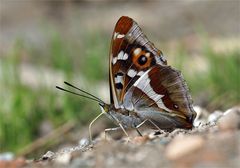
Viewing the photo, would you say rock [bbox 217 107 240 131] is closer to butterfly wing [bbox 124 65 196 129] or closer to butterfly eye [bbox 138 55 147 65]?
butterfly wing [bbox 124 65 196 129]

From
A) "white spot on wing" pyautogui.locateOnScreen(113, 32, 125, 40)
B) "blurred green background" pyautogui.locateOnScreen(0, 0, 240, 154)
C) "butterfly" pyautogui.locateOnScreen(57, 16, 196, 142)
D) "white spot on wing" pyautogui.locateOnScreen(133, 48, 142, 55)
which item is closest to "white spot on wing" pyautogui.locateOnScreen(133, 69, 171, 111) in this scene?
"butterfly" pyautogui.locateOnScreen(57, 16, 196, 142)

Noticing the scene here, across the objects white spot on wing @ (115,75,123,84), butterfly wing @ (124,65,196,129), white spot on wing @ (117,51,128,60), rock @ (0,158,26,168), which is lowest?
rock @ (0,158,26,168)

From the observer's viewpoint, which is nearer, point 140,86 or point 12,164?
point 12,164

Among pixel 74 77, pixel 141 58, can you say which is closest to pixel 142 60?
pixel 141 58

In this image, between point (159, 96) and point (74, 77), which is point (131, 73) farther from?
point (74, 77)

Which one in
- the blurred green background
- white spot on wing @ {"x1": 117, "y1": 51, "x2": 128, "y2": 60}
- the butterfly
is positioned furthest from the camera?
the blurred green background

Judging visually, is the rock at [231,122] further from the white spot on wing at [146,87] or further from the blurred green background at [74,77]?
the blurred green background at [74,77]

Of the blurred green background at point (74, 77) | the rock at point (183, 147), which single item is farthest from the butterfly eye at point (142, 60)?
the blurred green background at point (74, 77)
